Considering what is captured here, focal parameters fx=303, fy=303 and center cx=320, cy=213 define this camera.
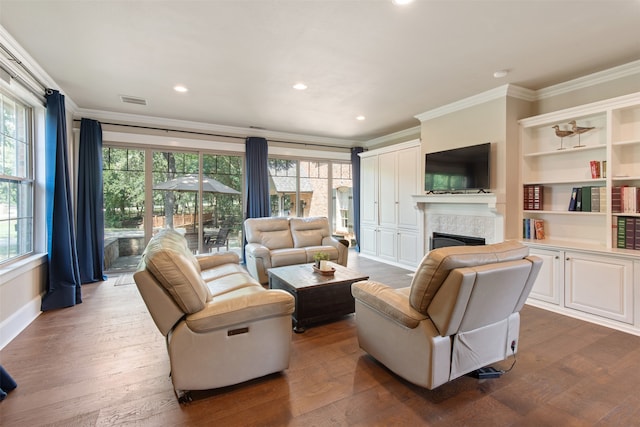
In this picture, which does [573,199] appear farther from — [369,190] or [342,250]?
[369,190]

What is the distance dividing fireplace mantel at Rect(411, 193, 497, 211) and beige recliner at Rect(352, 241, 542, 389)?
2.03 m

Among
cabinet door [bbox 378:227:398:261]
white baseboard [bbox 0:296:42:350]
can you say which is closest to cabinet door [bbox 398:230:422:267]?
cabinet door [bbox 378:227:398:261]

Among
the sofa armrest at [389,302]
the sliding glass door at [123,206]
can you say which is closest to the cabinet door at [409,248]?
the sofa armrest at [389,302]

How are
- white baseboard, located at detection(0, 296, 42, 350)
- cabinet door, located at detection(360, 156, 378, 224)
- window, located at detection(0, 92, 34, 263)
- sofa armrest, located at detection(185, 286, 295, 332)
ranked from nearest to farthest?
sofa armrest, located at detection(185, 286, 295, 332) < white baseboard, located at detection(0, 296, 42, 350) < window, located at detection(0, 92, 34, 263) < cabinet door, located at detection(360, 156, 378, 224)

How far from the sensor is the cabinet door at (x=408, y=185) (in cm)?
519

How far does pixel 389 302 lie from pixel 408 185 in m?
3.67

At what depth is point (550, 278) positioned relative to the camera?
338cm

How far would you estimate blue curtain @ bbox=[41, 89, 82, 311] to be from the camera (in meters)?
3.42

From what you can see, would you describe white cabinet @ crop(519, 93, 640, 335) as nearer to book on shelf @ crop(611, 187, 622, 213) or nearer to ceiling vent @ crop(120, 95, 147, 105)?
book on shelf @ crop(611, 187, 622, 213)

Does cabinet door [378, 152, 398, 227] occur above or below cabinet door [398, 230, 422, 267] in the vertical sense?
above

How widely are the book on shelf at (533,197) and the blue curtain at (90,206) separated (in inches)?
238

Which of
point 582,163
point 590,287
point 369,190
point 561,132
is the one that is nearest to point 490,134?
point 561,132

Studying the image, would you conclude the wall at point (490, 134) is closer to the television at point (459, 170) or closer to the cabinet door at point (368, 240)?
the television at point (459, 170)

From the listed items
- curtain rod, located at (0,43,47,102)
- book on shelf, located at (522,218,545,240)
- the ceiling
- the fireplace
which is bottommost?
the fireplace
